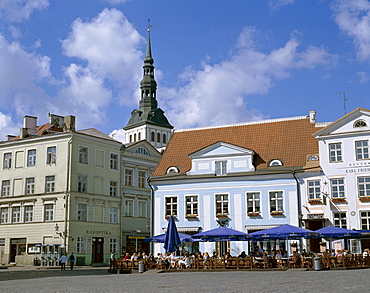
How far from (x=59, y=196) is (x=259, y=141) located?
19.0 meters

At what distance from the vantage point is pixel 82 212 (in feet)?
167

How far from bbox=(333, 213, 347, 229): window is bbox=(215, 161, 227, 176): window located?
8.96 meters

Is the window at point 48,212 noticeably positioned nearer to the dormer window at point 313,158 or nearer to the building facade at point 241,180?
the building facade at point 241,180

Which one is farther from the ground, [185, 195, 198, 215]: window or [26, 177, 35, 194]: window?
[26, 177, 35, 194]: window

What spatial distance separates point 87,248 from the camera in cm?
4997

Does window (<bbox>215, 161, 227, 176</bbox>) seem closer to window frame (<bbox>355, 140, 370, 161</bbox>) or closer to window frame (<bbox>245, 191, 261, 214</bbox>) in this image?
window frame (<bbox>245, 191, 261, 214</bbox>)

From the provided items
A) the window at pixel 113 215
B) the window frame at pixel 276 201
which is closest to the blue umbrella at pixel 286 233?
the window frame at pixel 276 201

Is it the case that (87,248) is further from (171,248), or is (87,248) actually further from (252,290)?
(252,290)

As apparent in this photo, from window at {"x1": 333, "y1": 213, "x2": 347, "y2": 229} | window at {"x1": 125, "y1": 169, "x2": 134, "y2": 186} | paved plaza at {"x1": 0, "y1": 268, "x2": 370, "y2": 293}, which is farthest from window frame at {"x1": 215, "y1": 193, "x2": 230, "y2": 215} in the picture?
window at {"x1": 125, "y1": 169, "x2": 134, "y2": 186}

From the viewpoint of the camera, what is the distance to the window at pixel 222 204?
41.2 m

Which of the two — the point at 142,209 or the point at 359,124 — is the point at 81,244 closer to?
the point at 142,209

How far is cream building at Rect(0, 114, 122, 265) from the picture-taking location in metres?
49.3

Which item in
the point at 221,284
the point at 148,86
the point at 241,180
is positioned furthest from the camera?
the point at 148,86

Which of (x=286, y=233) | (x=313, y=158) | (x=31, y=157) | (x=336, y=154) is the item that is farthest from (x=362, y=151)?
(x=31, y=157)
